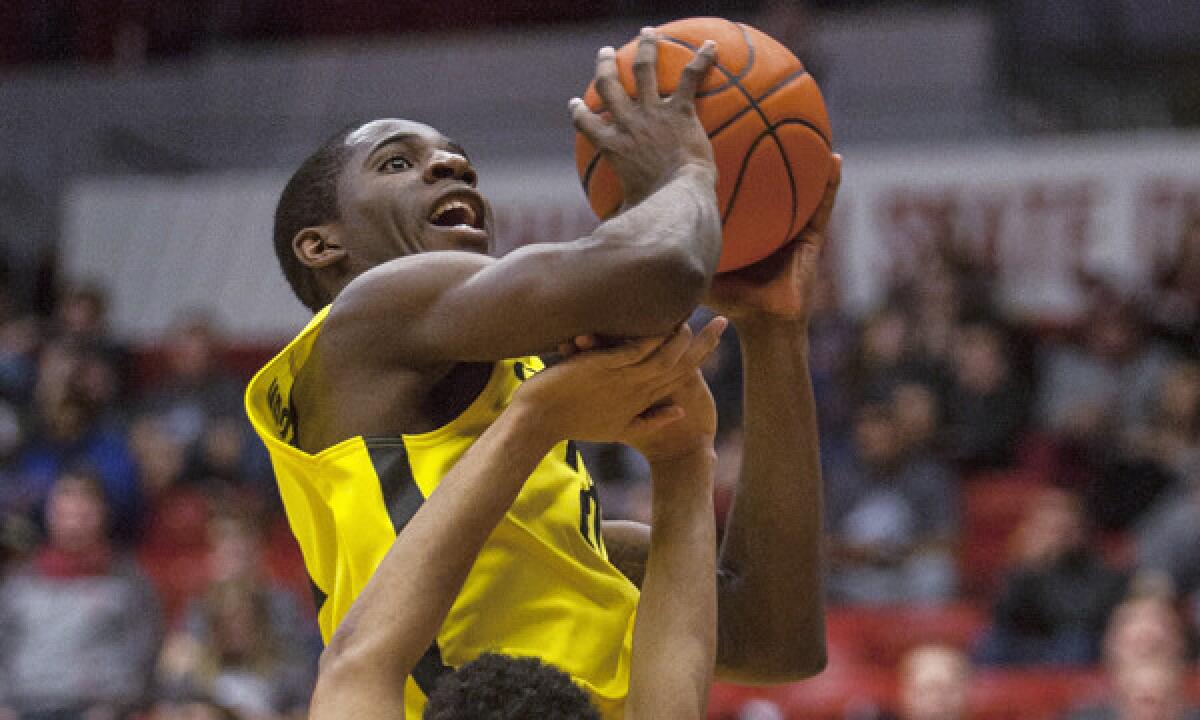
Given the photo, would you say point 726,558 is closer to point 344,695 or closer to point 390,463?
point 390,463

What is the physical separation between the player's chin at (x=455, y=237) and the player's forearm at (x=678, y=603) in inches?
19.2

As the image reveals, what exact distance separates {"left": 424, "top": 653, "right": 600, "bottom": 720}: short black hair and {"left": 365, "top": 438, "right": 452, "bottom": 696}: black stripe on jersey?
0.84 feet

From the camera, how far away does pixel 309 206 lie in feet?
9.49

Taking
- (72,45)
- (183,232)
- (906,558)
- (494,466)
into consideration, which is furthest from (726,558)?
(72,45)

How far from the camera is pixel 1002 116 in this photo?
11078mm

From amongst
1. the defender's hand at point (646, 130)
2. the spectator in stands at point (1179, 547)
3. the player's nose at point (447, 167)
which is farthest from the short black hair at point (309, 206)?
the spectator in stands at point (1179, 547)

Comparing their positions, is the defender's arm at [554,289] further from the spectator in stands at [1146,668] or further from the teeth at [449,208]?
the spectator in stands at [1146,668]

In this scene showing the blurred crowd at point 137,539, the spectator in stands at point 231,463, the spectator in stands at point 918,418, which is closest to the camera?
the blurred crowd at point 137,539

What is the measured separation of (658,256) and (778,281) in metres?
0.63

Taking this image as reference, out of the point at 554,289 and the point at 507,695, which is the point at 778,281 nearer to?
the point at 554,289

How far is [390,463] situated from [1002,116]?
360 inches

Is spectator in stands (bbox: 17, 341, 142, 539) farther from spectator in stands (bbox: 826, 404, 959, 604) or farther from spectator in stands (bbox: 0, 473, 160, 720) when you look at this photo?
spectator in stands (bbox: 826, 404, 959, 604)

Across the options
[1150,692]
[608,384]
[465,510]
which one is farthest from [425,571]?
[1150,692]

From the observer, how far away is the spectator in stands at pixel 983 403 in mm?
8820
